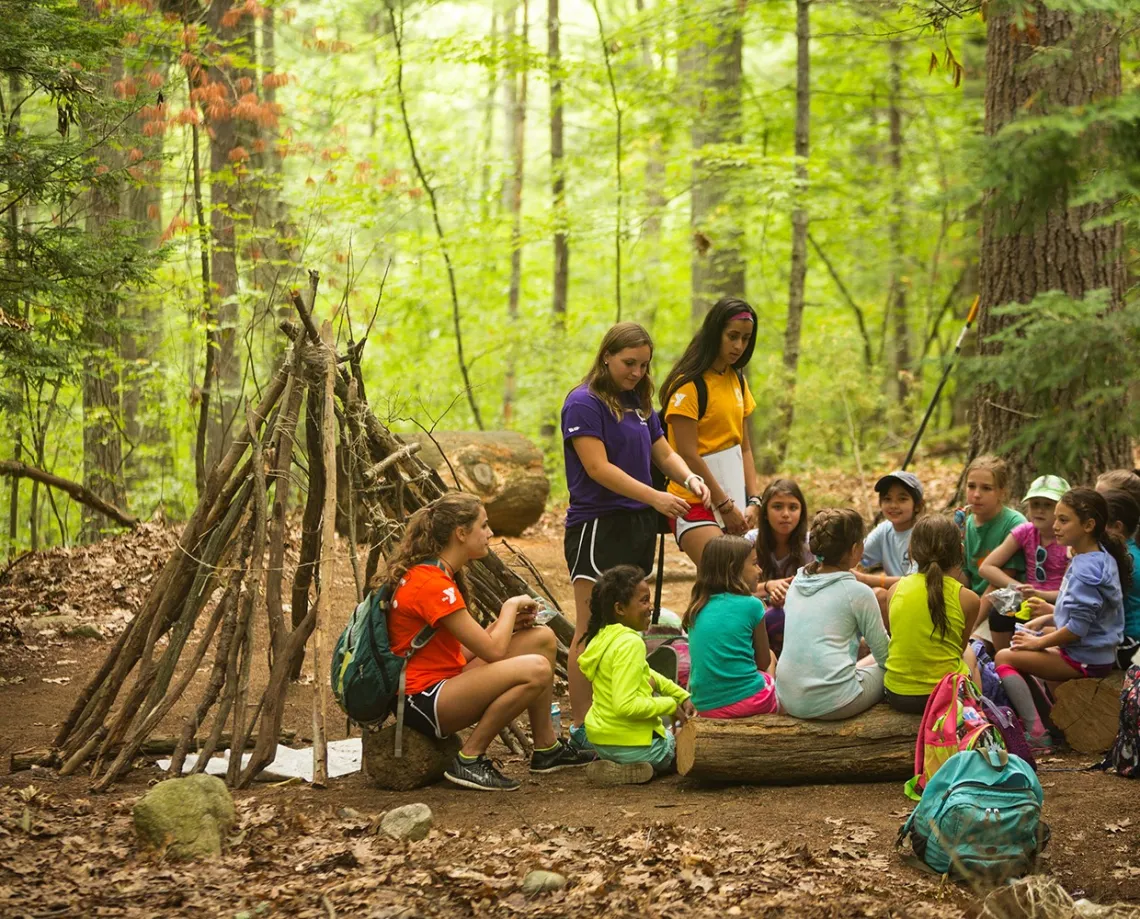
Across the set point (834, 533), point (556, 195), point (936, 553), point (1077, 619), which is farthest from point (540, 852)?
point (556, 195)

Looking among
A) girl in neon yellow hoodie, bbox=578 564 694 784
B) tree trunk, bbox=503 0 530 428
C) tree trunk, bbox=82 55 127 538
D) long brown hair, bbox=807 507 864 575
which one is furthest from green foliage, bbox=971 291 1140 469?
tree trunk, bbox=503 0 530 428

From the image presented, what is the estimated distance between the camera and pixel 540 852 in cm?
379

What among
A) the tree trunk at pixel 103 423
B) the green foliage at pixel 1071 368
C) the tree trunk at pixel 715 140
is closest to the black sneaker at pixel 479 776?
the green foliage at pixel 1071 368

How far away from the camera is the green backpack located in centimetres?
455

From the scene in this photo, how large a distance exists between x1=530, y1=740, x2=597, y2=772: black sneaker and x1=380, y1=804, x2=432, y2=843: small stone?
93cm

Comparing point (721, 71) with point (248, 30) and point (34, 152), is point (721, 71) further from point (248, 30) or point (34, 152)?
point (34, 152)

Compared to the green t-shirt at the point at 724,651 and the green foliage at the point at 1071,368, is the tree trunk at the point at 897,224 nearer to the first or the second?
the green foliage at the point at 1071,368

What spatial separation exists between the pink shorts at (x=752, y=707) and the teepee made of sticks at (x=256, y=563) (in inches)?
67.6

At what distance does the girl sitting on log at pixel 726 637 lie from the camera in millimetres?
4660

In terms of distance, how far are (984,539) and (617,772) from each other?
249cm

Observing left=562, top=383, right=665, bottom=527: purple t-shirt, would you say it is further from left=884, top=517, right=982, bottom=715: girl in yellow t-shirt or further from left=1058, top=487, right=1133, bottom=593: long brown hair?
left=1058, top=487, right=1133, bottom=593: long brown hair

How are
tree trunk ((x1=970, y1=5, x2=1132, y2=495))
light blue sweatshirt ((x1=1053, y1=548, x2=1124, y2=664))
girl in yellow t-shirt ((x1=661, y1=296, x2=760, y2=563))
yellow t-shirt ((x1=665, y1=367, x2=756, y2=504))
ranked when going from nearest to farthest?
light blue sweatshirt ((x1=1053, y1=548, x2=1124, y2=664))
girl in yellow t-shirt ((x1=661, y1=296, x2=760, y2=563))
yellow t-shirt ((x1=665, y1=367, x2=756, y2=504))
tree trunk ((x1=970, y1=5, x2=1132, y2=495))

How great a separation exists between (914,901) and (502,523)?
7.84m

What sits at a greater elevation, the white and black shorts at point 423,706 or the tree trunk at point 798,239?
the tree trunk at point 798,239
